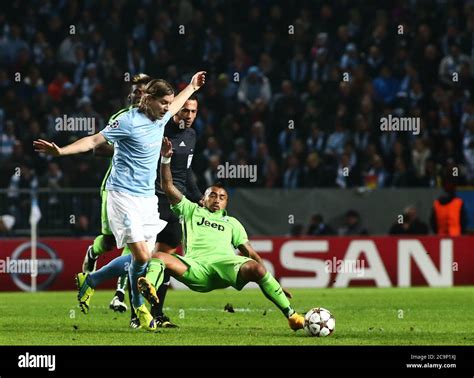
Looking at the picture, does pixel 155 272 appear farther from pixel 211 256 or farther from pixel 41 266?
pixel 41 266

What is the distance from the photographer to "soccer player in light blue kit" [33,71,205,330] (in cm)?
1036

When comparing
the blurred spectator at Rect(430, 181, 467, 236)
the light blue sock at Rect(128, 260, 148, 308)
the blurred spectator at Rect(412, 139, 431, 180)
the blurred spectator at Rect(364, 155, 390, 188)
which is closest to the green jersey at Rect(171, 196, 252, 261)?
the light blue sock at Rect(128, 260, 148, 308)

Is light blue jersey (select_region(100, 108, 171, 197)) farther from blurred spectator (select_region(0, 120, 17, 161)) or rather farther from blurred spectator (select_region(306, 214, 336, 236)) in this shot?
blurred spectator (select_region(0, 120, 17, 161))

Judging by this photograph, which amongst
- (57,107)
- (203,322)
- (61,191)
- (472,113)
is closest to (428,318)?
(203,322)

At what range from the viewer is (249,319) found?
40.4 ft

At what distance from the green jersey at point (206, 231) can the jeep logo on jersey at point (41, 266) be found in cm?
699

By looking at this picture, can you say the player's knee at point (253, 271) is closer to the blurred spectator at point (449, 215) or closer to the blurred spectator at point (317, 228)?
the blurred spectator at point (317, 228)

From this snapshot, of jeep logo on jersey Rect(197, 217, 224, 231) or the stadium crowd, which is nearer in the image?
jeep logo on jersey Rect(197, 217, 224, 231)

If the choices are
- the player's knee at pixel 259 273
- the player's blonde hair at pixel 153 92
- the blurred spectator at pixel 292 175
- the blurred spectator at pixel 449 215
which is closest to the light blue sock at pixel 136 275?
the player's knee at pixel 259 273

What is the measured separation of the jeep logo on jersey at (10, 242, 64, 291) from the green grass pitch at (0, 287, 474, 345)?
28.7 inches

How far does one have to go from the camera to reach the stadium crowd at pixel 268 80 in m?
20.3

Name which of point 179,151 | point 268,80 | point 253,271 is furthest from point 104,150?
point 268,80

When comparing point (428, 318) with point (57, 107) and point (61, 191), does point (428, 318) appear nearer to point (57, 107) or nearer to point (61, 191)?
point (61, 191)

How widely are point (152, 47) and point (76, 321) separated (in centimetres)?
1153
